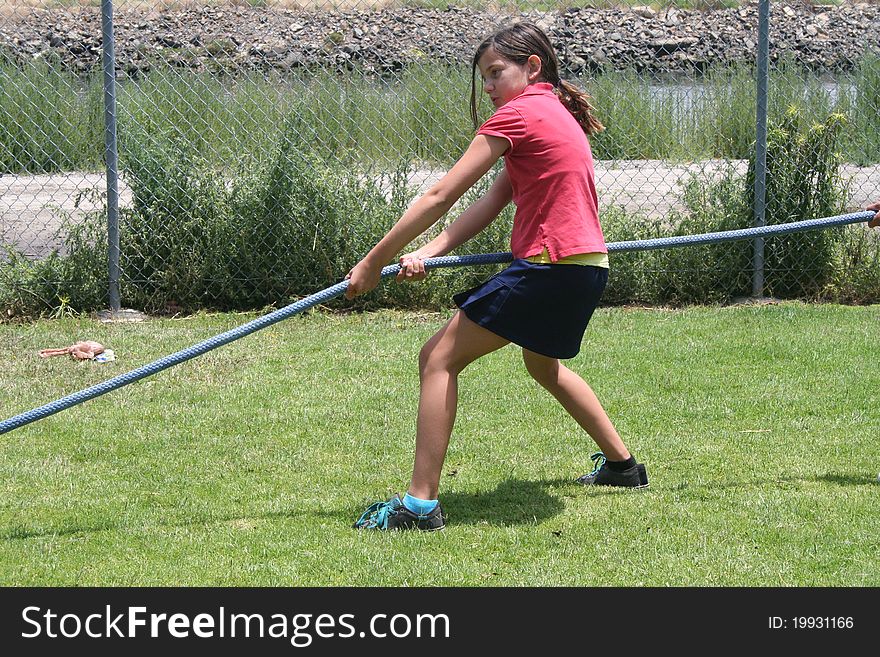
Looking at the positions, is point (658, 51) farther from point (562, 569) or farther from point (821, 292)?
point (562, 569)

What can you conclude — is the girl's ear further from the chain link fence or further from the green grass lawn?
the chain link fence

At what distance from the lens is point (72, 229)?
7.16 meters

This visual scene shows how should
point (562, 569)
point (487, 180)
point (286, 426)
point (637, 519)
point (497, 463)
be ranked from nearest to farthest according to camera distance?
point (562, 569)
point (637, 519)
point (497, 463)
point (286, 426)
point (487, 180)

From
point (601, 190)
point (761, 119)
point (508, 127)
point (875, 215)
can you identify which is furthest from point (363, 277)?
point (601, 190)

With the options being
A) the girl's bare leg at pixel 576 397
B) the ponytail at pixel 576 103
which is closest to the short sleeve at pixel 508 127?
the ponytail at pixel 576 103

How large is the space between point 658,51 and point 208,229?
4.04 metres

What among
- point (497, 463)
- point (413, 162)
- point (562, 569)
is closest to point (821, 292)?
point (413, 162)

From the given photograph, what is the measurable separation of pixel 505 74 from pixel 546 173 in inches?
14.8

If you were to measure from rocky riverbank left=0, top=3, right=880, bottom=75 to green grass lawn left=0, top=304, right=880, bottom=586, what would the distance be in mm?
2680

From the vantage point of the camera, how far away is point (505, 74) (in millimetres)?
3914

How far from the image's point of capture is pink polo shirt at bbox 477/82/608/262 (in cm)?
379

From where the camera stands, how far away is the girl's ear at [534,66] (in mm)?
3932

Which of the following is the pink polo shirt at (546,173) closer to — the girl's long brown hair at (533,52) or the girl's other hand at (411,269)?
the girl's long brown hair at (533,52)

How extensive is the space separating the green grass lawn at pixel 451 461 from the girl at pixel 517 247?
0.38 metres
